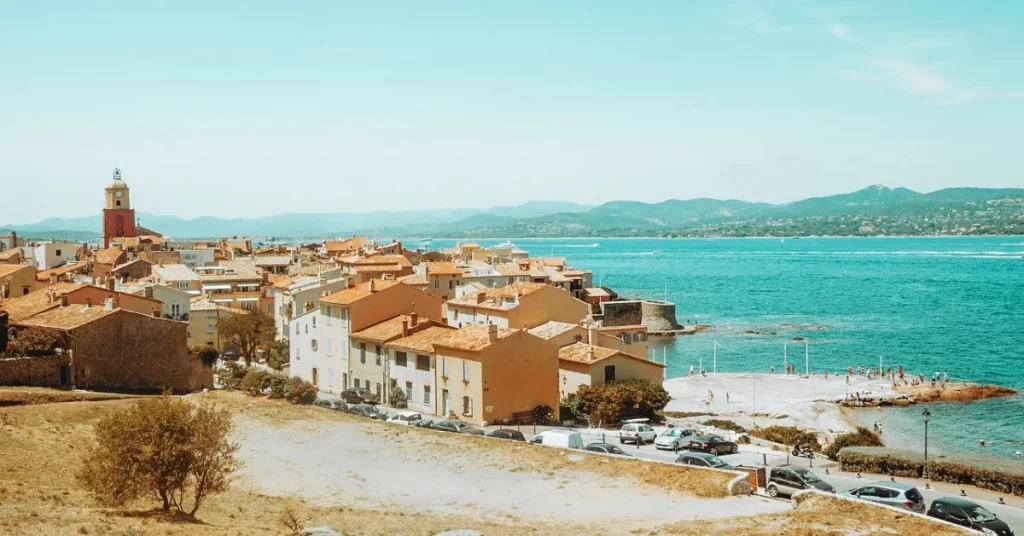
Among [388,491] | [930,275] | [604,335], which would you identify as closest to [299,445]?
[388,491]

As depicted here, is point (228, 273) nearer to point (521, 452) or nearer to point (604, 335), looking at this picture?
point (604, 335)

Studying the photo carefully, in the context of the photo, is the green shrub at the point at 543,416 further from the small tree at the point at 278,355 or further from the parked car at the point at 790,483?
the small tree at the point at 278,355

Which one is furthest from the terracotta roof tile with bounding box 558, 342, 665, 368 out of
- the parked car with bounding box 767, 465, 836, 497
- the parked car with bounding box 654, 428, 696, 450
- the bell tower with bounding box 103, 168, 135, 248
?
the bell tower with bounding box 103, 168, 135, 248

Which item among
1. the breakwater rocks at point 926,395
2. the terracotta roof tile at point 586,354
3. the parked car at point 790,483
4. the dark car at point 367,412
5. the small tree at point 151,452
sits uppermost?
the small tree at point 151,452

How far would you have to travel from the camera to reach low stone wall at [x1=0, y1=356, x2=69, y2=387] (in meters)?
38.6

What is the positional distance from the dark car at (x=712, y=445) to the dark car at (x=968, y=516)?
435 inches

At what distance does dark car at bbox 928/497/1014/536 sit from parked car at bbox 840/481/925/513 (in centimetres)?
60

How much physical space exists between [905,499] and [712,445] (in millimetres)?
10588

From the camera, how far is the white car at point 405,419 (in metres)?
39.5

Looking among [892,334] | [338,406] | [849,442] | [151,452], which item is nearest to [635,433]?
[849,442]

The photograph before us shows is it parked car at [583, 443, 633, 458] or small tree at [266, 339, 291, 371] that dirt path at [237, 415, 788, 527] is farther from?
small tree at [266, 339, 291, 371]

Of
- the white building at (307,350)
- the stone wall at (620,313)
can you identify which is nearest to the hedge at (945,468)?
the white building at (307,350)

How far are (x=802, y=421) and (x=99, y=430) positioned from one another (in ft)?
141

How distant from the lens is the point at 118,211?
391 feet
